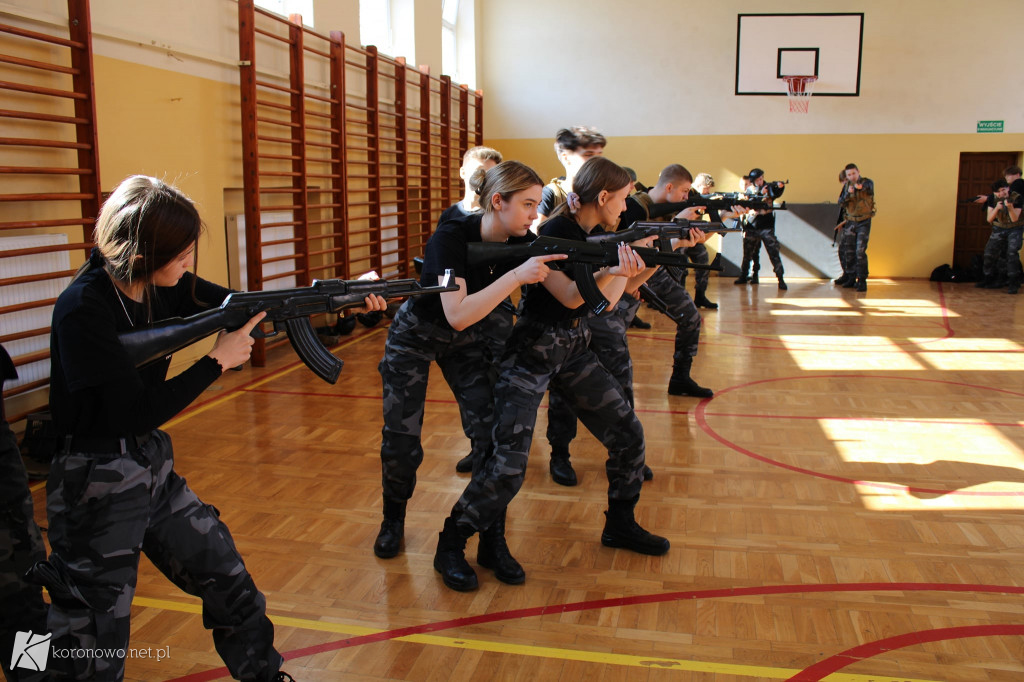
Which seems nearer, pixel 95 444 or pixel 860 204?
pixel 95 444

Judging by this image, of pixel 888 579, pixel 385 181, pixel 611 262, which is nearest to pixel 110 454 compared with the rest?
pixel 611 262

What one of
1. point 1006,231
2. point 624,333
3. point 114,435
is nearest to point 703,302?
point 1006,231

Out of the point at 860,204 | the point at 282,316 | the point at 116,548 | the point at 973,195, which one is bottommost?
the point at 116,548

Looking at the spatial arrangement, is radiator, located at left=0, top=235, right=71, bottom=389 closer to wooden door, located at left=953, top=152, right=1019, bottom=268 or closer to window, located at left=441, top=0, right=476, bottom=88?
window, located at left=441, top=0, right=476, bottom=88

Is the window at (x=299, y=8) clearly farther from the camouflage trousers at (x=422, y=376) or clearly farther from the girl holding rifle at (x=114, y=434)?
the girl holding rifle at (x=114, y=434)

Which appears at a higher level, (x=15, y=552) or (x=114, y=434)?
(x=114, y=434)

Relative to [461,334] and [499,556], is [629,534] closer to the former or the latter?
[499,556]

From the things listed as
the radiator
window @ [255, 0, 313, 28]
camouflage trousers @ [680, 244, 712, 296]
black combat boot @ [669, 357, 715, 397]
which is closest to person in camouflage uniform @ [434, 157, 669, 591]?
black combat boot @ [669, 357, 715, 397]

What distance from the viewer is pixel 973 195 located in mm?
12562

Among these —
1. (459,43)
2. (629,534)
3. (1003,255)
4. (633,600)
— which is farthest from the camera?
(459,43)

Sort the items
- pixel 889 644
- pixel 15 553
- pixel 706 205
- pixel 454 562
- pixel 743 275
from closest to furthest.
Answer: pixel 15 553 < pixel 889 644 < pixel 454 562 < pixel 706 205 < pixel 743 275

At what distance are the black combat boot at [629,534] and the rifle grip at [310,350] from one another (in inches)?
52.8

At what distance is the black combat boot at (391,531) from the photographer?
3219mm

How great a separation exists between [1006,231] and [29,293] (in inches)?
448
